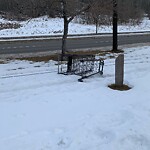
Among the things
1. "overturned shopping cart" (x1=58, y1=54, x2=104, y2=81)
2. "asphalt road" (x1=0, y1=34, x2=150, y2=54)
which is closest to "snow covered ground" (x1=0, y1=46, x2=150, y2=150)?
"overturned shopping cart" (x1=58, y1=54, x2=104, y2=81)

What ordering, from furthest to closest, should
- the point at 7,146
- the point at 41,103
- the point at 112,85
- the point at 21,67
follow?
the point at 21,67, the point at 112,85, the point at 41,103, the point at 7,146

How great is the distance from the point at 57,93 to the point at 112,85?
209 centimetres

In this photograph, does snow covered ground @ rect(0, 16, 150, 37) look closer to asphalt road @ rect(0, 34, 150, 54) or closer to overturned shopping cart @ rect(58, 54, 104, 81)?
asphalt road @ rect(0, 34, 150, 54)

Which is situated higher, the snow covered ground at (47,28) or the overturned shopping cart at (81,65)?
the snow covered ground at (47,28)

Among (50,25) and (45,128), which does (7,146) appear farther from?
(50,25)

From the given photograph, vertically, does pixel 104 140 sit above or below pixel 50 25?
below

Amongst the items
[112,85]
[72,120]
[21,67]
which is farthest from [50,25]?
[72,120]

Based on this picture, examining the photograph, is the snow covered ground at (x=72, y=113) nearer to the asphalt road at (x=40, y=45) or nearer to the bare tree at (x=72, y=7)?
the bare tree at (x=72, y=7)

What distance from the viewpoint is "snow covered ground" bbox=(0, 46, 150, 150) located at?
646cm

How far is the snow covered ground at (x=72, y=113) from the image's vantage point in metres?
6.46

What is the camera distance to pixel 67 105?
8.70 metres

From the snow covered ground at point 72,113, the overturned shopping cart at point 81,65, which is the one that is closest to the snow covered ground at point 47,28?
the overturned shopping cart at point 81,65

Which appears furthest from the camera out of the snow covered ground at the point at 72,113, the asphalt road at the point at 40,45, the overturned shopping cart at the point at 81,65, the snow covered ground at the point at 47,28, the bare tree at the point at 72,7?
the snow covered ground at the point at 47,28

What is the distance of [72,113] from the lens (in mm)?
8062
